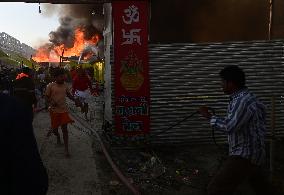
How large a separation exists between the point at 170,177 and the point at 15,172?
612cm

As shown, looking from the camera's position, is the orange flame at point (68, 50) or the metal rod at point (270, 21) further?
the orange flame at point (68, 50)

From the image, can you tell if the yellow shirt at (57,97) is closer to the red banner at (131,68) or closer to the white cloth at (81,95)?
the red banner at (131,68)

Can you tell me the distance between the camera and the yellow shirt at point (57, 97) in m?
9.82

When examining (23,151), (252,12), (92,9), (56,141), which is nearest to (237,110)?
(23,151)

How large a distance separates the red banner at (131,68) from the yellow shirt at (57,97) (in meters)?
1.24

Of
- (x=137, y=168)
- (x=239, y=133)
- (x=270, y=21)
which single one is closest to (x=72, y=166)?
(x=137, y=168)

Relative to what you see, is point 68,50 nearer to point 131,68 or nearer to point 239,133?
point 131,68

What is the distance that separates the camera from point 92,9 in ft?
102

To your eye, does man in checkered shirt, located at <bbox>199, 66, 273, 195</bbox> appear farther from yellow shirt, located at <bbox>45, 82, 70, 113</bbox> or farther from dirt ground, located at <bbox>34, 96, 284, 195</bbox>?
yellow shirt, located at <bbox>45, 82, 70, 113</bbox>

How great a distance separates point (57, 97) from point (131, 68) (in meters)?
1.84

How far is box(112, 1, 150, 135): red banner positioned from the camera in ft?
32.9

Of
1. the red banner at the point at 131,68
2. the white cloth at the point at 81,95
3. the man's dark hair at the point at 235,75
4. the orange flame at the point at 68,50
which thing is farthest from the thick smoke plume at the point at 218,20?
the orange flame at the point at 68,50

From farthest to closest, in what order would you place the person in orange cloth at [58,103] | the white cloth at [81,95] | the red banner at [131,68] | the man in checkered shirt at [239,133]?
1. the white cloth at [81,95]
2. the red banner at [131,68]
3. the person in orange cloth at [58,103]
4. the man in checkered shirt at [239,133]

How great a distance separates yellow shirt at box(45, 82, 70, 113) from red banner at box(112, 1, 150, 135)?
1241 millimetres
